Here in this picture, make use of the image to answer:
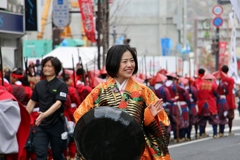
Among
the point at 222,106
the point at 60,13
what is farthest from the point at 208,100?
the point at 60,13

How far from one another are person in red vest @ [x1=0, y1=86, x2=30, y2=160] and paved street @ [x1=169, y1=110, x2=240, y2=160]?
23.2 feet

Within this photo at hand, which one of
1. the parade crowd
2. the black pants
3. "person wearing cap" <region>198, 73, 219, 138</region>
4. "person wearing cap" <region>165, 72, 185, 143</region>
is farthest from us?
"person wearing cap" <region>198, 73, 219, 138</region>

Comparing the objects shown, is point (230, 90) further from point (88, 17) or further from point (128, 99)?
point (128, 99)

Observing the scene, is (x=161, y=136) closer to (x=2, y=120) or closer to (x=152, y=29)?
(x=2, y=120)

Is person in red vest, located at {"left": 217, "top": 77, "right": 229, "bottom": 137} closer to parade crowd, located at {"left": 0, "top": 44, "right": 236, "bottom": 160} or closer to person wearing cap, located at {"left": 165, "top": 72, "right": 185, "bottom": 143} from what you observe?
parade crowd, located at {"left": 0, "top": 44, "right": 236, "bottom": 160}

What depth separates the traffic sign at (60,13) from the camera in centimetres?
3250

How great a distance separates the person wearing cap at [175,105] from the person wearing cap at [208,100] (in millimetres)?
915

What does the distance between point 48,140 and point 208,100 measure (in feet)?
34.6

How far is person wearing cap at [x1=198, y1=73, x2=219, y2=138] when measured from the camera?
21.8 m

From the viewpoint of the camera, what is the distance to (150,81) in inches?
835

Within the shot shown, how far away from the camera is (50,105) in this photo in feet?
39.3

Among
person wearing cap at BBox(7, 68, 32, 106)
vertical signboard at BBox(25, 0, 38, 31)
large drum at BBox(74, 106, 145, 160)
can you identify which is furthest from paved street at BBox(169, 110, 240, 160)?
vertical signboard at BBox(25, 0, 38, 31)

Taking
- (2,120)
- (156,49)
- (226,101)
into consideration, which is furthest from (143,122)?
(156,49)

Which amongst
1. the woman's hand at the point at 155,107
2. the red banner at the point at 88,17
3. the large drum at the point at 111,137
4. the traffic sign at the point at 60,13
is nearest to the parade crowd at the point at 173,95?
the woman's hand at the point at 155,107
